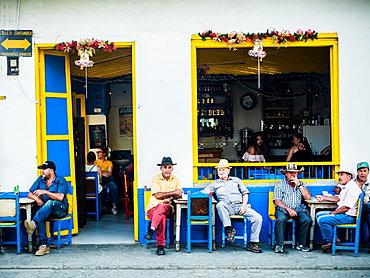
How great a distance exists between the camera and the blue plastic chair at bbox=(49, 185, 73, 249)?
293 inches

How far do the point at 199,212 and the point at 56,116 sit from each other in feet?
9.30

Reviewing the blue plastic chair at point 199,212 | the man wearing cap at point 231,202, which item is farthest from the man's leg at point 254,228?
the blue plastic chair at point 199,212

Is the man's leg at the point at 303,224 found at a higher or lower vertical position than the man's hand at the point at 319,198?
lower

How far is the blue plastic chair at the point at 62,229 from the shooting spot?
7.45m

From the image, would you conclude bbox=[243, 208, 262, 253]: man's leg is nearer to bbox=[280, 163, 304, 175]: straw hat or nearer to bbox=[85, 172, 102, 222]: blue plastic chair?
bbox=[280, 163, 304, 175]: straw hat

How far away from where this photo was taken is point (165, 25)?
301 inches

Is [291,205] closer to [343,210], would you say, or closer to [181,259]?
[343,210]

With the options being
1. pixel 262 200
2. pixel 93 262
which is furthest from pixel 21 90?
pixel 262 200

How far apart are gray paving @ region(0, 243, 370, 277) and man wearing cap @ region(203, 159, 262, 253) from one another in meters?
0.27

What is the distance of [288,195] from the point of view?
24.2 ft

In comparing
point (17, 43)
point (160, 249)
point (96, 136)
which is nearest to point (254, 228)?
point (160, 249)

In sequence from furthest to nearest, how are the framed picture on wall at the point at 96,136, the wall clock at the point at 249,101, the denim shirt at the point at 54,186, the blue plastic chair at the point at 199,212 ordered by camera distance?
the wall clock at the point at 249,101 → the framed picture on wall at the point at 96,136 → the denim shirt at the point at 54,186 → the blue plastic chair at the point at 199,212

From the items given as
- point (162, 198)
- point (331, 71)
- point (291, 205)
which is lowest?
point (291, 205)

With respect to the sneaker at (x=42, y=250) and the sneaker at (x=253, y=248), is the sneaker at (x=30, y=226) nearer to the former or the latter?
the sneaker at (x=42, y=250)
